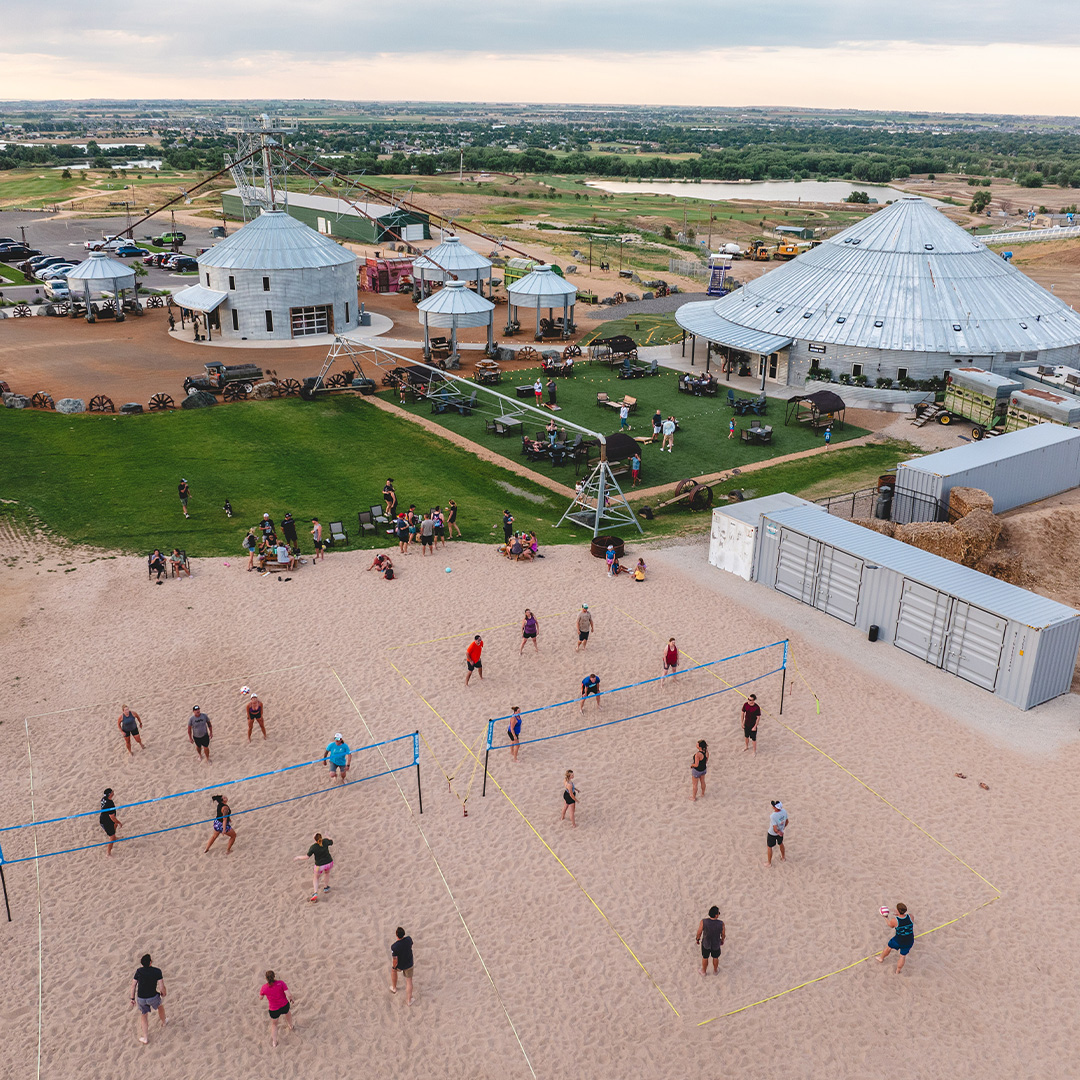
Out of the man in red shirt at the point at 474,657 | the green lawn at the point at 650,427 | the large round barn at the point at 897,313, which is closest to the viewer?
→ the man in red shirt at the point at 474,657

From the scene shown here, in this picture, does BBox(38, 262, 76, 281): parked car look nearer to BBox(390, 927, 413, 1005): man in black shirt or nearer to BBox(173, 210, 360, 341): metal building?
BBox(173, 210, 360, 341): metal building

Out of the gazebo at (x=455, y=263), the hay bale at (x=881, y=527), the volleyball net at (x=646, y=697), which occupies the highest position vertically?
the gazebo at (x=455, y=263)

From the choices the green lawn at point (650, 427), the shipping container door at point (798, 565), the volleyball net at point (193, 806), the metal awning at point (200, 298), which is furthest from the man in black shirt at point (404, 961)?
the metal awning at point (200, 298)

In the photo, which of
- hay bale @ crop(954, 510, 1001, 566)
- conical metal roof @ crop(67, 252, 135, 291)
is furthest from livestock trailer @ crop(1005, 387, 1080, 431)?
conical metal roof @ crop(67, 252, 135, 291)

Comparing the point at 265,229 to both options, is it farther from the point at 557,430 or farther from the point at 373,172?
the point at 373,172

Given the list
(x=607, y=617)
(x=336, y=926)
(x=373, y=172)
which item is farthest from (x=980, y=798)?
(x=373, y=172)

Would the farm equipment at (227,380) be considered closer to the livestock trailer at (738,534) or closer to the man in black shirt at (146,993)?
the livestock trailer at (738,534)

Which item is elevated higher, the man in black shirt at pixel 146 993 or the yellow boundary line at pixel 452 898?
the man in black shirt at pixel 146 993
